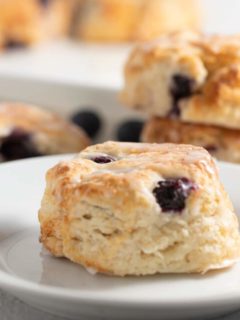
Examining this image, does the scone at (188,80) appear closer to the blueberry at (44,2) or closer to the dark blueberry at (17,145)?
the dark blueberry at (17,145)

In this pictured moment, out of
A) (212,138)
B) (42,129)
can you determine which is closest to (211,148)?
(212,138)

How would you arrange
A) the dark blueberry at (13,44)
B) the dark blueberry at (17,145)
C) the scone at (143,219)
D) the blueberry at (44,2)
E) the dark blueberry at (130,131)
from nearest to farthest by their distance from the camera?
1. the scone at (143,219)
2. the dark blueberry at (17,145)
3. the dark blueberry at (130,131)
4. the dark blueberry at (13,44)
5. the blueberry at (44,2)

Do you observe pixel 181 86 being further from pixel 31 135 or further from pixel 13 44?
pixel 13 44

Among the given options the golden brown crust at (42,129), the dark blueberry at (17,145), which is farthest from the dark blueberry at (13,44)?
the dark blueberry at (17,145)

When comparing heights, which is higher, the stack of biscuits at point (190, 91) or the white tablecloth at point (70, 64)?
the stack of biscuits at point (190, 91)

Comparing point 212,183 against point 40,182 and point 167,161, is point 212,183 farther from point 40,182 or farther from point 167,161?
point 40,182

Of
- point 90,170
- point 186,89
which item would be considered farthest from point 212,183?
point 186,89
